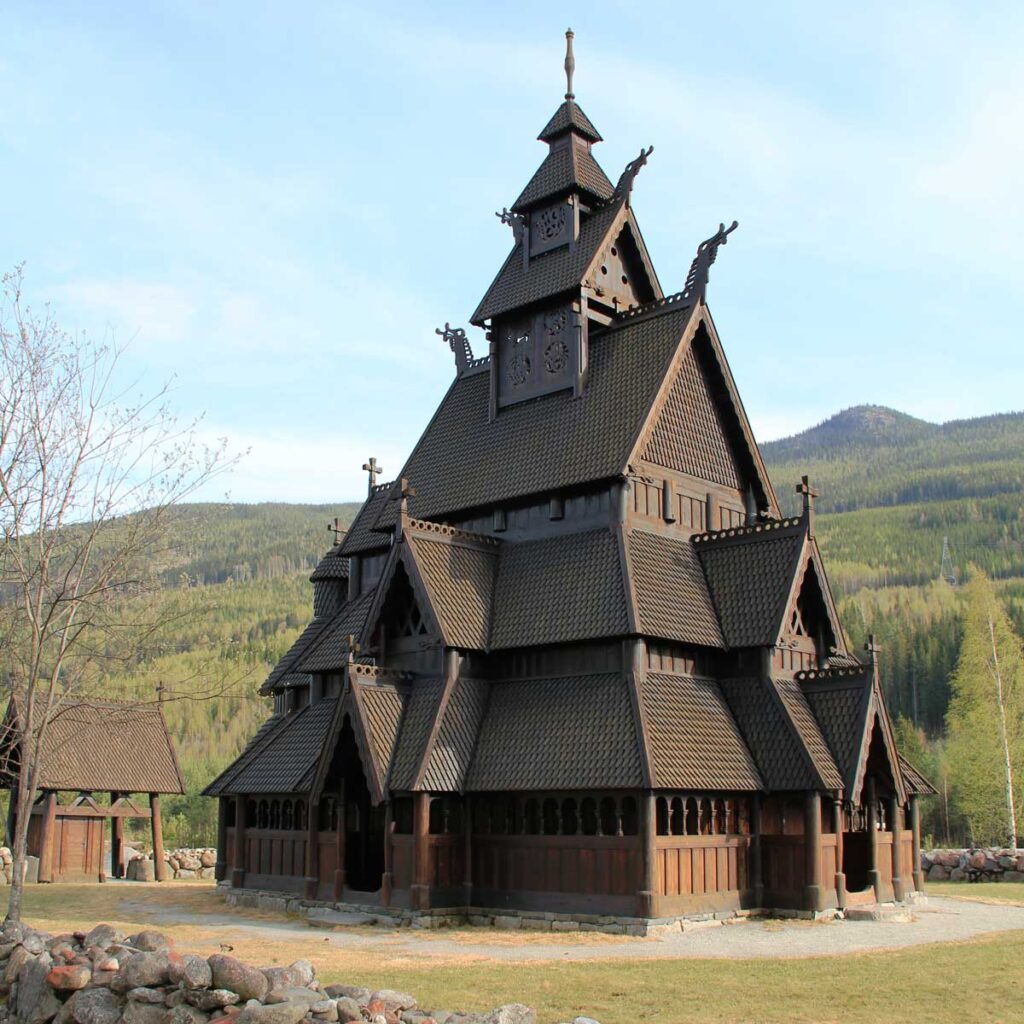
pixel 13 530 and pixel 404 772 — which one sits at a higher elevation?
pixel 13 530

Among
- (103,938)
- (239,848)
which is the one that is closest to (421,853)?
(239,848)

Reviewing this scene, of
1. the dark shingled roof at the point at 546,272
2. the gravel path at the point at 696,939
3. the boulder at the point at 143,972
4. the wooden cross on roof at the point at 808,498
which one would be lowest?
the gravel path at the point at 696,939

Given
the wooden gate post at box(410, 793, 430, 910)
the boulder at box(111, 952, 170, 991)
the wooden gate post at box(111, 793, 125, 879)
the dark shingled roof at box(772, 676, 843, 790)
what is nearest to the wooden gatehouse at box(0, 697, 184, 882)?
the wooden gate post at box(111, 793, 125, 879)

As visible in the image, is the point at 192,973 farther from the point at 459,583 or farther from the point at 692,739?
the point at 459,583

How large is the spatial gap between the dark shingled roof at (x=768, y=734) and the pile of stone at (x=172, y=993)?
13.7m

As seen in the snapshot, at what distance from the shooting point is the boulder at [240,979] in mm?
12992

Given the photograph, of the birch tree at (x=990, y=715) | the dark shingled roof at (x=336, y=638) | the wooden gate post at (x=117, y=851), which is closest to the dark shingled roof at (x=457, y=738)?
the dark shingled roof at (x=336, y=638)

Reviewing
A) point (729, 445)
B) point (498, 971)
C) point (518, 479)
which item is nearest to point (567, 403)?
point (518, 479)

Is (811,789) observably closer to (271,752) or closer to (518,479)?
(518,479)

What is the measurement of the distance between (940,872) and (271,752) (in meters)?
21.6

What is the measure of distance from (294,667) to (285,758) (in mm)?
3567

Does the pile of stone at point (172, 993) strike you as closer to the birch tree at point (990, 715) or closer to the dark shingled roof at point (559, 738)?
the dark shingled roof at point (559, 738)

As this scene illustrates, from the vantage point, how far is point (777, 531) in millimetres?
28797

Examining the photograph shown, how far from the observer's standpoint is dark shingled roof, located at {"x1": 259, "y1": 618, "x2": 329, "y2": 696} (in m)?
34.8
